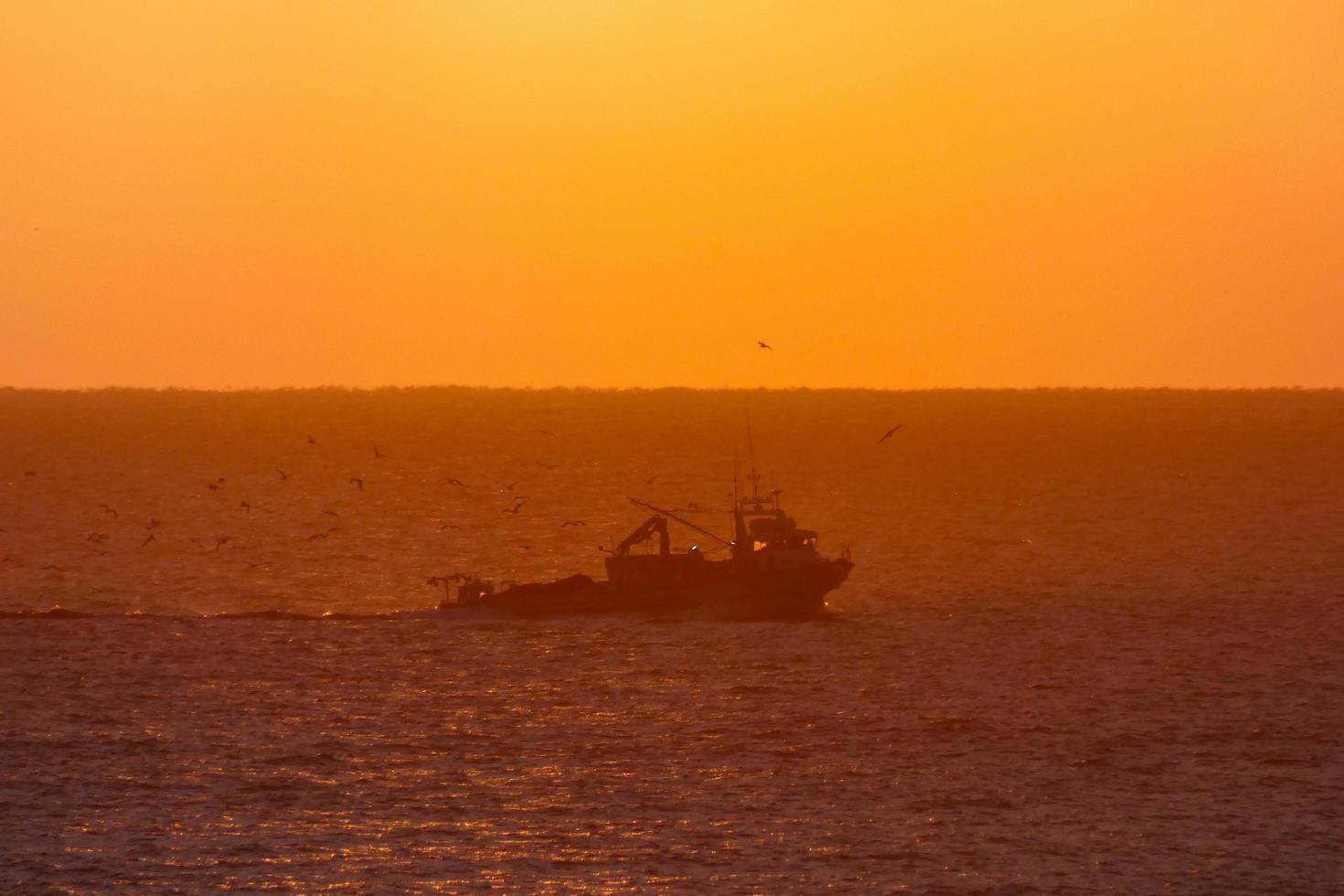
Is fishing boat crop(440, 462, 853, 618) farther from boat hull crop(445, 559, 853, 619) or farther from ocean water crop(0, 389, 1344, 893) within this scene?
ocean water crop(0, 389, 1344, 893)

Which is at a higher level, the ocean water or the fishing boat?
the fishing boat

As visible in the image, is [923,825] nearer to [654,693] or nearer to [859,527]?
[654,693]

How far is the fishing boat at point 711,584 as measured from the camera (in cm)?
8400

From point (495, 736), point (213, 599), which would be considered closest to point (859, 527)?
point (213, 599)

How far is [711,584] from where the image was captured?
8525 cm

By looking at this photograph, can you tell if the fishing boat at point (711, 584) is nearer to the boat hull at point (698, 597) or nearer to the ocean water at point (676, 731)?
the boat hull at point (698, 597)

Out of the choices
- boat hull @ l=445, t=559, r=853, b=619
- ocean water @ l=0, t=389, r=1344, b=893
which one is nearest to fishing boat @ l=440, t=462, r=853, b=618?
boat hull @ l=445, t=559, r=853, b=619

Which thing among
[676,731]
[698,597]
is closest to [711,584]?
[698,597]

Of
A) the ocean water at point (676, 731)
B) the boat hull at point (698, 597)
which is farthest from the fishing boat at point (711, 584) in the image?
the ocean water at point (676, 731)

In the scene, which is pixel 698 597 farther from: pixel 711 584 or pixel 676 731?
pixel 676 731

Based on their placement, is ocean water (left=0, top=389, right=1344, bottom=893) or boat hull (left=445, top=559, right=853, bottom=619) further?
boat hull (left=445, top=559, right=853, bottom=619)

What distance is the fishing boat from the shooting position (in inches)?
3307

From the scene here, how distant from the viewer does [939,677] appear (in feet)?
223

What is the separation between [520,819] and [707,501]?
114m
